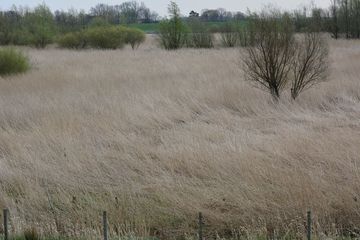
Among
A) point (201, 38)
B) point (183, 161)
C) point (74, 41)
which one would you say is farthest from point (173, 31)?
point (183, 161)

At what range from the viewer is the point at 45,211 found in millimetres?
6035

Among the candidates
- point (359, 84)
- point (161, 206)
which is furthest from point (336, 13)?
point (161, 206)

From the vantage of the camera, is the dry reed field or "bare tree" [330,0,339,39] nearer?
the dry reed field

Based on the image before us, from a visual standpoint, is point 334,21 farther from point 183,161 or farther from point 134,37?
point 183,161

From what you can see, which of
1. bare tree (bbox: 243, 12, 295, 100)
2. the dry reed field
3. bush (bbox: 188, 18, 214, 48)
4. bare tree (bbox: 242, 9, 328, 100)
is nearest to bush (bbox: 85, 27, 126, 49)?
bush (bbox: 188, 18, 214, 48)

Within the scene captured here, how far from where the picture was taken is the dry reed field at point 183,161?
5602 mm

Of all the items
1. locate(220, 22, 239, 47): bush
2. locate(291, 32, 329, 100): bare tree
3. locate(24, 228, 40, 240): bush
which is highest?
locate(220, 22, 239, 47): bush

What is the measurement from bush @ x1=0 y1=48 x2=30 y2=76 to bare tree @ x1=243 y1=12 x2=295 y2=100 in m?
12.8

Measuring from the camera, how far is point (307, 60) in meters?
13.0

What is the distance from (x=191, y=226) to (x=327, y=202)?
66.0 inches

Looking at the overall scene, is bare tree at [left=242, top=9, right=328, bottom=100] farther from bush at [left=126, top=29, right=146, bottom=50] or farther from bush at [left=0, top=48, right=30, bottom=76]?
bush at [left=126, top=29, right=146, bottom=50]

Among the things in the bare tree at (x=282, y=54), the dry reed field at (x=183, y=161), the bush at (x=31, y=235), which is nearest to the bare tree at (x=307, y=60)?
the bare tree at (x=282, y=54)

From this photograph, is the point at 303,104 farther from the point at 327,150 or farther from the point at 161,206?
the point at 161,206

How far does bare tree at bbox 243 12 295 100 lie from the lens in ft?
41.8
